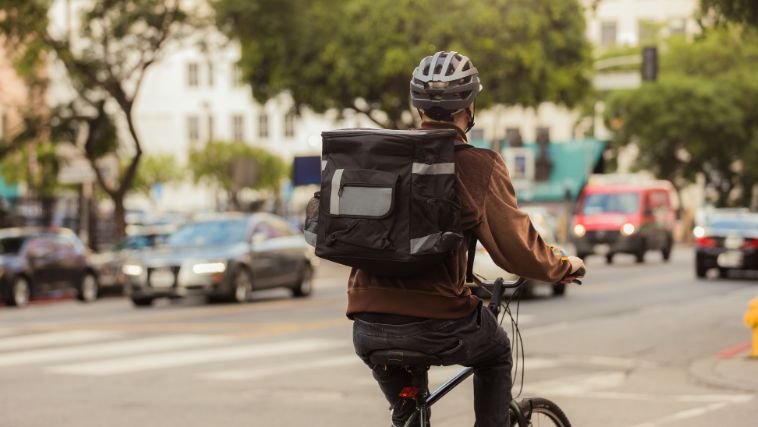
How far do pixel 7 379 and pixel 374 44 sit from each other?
2603 cm

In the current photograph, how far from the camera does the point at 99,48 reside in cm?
3095

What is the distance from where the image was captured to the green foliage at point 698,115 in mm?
64500

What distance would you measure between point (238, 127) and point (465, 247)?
8202cm

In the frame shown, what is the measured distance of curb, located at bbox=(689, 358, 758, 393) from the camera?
438 inches

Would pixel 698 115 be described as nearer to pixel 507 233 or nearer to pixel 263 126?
pixel 263 126

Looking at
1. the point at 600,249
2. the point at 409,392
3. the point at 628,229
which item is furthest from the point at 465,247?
the point at 600,249

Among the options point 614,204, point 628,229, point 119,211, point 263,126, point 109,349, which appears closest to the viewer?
point 109,349

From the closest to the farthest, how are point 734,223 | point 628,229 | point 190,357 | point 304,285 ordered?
1. point 190,357
2. point 304,285
3. point 734,223
4. point 628,229

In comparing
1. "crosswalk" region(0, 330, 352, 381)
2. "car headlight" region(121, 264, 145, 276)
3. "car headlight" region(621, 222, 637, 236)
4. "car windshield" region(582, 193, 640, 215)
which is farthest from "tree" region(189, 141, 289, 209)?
"crosswalk" region(0, 330, 352, 381)

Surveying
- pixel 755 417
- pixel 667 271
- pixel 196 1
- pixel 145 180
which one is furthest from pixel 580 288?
pixel 145 180

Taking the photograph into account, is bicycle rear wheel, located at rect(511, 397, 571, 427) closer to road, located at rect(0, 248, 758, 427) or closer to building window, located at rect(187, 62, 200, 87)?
road, located at rect(0, 248, 758, 427)

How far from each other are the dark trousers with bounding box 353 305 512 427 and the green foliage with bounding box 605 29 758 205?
5738 centimetres

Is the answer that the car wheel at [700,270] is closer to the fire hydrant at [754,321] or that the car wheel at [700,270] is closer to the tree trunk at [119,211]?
the tree trunk at [119,211]

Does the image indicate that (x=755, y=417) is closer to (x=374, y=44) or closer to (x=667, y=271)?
(x=667, y=271)
